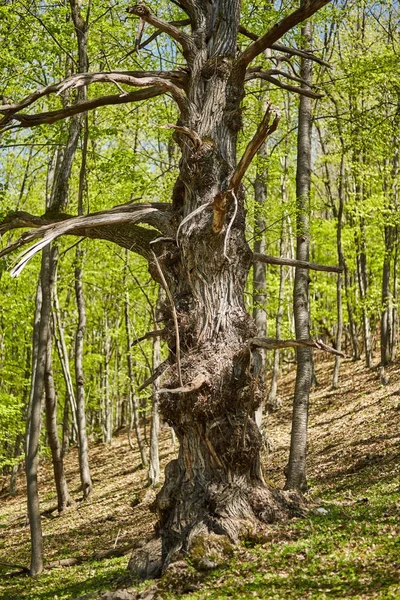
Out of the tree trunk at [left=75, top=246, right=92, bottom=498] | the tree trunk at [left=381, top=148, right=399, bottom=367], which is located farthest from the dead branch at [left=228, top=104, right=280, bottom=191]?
the tree trunk at [left=381, top=148, right=399, bottom=367]

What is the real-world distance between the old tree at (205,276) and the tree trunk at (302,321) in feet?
11.3

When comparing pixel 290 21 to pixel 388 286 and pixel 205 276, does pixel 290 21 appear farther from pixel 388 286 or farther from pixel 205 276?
pixel 388 286

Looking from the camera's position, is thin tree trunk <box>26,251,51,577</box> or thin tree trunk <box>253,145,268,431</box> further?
thin tree trunk <box>253,145,268,431</box>

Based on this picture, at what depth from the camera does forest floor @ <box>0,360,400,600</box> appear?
6254mm

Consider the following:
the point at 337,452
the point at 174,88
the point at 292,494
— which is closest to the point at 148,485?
the point at 337,452

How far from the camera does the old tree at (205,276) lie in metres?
7.10

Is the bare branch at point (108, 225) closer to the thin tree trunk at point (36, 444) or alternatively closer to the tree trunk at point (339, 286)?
the thin tree trunk at point (36, 444)

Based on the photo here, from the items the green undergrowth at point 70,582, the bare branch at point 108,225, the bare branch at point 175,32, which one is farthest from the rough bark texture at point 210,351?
the green undergrowth at point 70,582

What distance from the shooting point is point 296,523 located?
7.59 m

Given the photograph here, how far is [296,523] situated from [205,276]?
306cm

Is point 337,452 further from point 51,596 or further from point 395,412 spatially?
point 51,596

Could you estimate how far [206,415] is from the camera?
7.09 meters

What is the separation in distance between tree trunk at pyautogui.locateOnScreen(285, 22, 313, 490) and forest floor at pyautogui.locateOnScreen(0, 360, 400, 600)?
76 cm

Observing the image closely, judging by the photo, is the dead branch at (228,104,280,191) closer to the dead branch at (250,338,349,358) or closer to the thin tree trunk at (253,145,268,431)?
the dead branch at (250,338,349,358)
